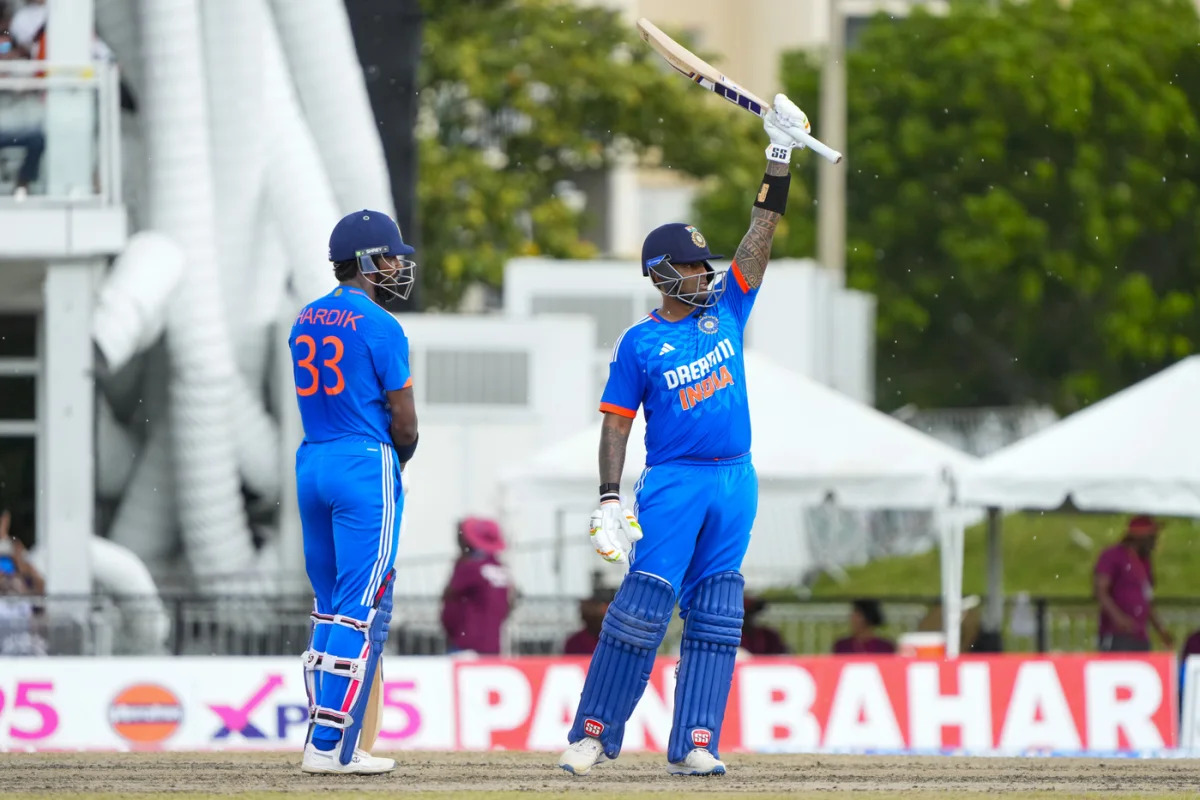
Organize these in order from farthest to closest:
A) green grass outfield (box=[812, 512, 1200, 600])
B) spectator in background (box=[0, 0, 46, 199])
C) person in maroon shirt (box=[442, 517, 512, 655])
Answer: green grass outfield (box=[812, 512, 1200, 600]) < spectator in background (box=[0, 0, 46, 199]) < person in maroon shirt (box=[442, 517, 512, 655])

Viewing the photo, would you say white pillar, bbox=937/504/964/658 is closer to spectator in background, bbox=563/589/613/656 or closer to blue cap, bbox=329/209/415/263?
spectator in background, bbox=563/589/613/656

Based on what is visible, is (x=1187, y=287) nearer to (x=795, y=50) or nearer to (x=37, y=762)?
(x=795, y=50)

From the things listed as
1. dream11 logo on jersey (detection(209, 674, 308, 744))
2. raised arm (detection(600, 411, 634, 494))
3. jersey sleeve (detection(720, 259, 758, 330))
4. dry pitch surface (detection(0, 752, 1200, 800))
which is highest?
jersey sleeve (detection(720, 259, 758, 330))

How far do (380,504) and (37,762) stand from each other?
2.01m

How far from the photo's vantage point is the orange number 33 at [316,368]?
8.19m

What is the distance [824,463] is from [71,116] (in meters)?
6.30

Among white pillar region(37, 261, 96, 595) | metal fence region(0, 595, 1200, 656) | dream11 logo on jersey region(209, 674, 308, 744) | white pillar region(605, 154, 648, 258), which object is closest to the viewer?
dream11 logo on jersey region(209, 674, 308, 744)

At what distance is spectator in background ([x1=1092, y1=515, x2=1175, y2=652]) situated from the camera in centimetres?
1622

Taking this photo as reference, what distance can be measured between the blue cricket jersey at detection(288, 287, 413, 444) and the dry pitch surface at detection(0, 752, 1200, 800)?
1290mm

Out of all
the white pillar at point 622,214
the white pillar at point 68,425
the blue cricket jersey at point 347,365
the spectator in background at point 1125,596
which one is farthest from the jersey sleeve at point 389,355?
the white pillar at point 622,214

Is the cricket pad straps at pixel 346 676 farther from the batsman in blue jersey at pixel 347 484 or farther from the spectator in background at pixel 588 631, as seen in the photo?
the spectator in background at pixel 588 631

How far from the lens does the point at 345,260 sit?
8430 millimetres

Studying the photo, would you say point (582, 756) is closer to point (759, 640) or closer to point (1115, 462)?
point (759, 640)

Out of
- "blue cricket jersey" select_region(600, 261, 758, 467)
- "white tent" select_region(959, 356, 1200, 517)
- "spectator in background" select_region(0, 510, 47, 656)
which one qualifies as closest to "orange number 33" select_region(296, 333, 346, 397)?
"blue cricket jersey" select_region(600, 261, 758, 467)
